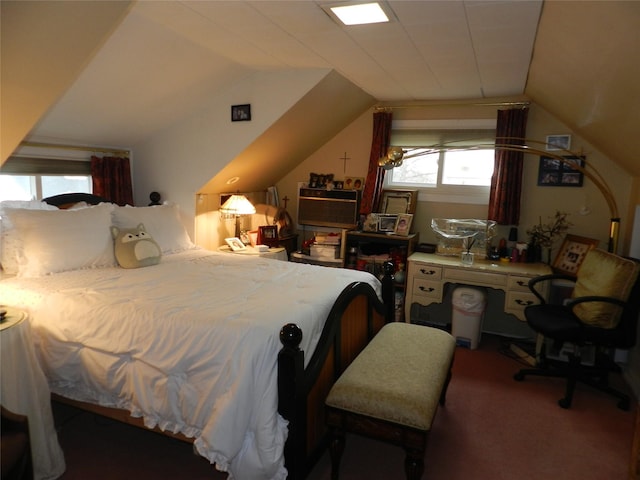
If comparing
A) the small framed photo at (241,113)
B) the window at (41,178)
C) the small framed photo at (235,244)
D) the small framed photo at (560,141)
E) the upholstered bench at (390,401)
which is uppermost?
the small framed photo at (241,113)

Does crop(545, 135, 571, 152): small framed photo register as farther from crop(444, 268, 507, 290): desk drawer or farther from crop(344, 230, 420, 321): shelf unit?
crop(344, 230, 420, 321): shelf unit

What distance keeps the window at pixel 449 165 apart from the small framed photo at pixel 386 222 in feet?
1.22

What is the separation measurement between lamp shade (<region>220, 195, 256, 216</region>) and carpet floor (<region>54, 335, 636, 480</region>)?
2.06m

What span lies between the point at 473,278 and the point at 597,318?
3.18 ft

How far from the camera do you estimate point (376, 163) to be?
13.8 ft

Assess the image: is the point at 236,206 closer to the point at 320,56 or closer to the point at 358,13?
the point at 320,56

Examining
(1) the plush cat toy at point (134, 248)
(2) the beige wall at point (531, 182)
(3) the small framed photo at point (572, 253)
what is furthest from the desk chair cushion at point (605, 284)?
(1) the plush cat toy at point (134, 248)

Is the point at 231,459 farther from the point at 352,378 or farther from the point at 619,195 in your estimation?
the point at 619,195

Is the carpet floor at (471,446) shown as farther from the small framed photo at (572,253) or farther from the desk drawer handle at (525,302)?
the small framed photo at (572,253)

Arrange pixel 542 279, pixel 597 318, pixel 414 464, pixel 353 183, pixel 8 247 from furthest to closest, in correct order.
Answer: pixel 353 183 < pixel 542 279 < pixel 597 318 < pixel 8 247 < pixel 414 464

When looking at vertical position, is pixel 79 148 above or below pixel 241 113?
below

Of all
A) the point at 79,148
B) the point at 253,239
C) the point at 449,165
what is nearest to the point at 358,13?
the point at 449,165

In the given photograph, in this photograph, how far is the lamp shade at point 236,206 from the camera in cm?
394

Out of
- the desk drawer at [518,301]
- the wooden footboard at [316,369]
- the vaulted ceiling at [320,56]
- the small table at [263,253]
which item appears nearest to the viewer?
the wooden footboard at [316,369]
